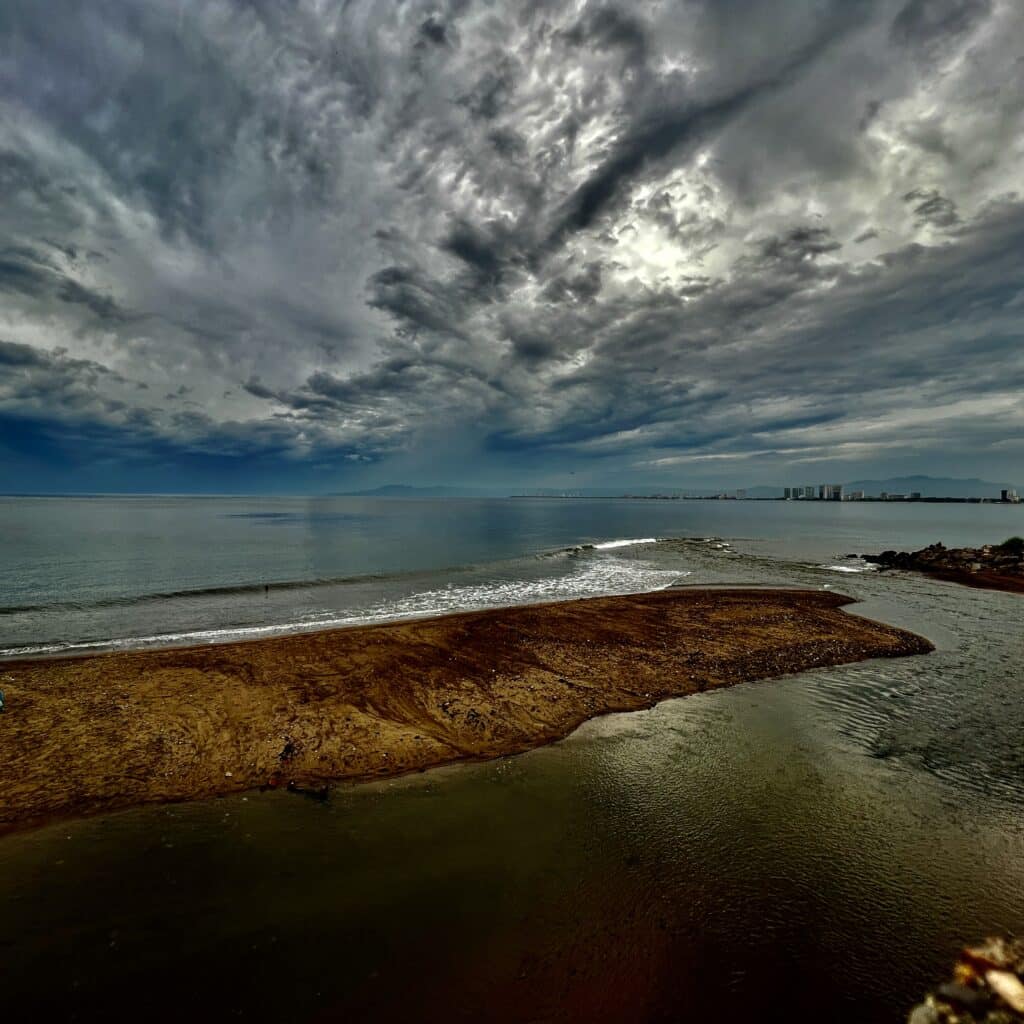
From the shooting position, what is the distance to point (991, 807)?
26.5 feet

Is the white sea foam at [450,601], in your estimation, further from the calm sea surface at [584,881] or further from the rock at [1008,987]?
the rock at [1008,987]

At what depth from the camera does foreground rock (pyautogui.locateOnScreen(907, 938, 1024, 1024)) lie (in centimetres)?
464

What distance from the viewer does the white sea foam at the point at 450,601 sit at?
18172 millimetres

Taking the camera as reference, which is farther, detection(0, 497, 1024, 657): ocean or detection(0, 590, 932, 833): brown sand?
detection(0, 497, 1024, 657): ocean

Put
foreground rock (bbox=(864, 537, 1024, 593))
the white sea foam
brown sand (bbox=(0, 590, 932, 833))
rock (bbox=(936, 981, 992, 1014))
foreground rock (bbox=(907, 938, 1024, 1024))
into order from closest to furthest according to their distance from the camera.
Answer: foreground rock (bbox=(907, 938, 1024, 1024)) → rock (bbox=(936, 981, 992, 1014)) → brown sand (bbox=(0, 590, 932, 833)) → the white sea foam → foreground rock (bbox=(864, 537, 1024, 593))

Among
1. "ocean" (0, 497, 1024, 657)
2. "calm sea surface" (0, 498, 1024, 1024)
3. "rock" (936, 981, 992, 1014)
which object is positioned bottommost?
"ocean" (0, 497, 1024, 657)

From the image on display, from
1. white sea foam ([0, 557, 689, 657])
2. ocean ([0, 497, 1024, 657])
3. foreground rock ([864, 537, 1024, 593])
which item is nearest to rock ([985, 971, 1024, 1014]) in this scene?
white sea foam ([0, 557, 689, 657])

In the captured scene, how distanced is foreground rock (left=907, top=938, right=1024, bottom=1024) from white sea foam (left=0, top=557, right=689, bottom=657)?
1964 centimetres

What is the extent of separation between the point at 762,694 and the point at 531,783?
7.91m

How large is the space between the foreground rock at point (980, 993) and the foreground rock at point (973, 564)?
3543 cm

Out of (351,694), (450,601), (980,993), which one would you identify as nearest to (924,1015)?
(980,993)

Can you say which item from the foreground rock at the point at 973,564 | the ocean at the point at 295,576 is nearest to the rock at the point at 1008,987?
the ocean at the point at 295,576

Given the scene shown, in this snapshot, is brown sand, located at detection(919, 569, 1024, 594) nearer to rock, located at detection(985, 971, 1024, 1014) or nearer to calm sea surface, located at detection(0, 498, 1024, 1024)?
calm sea surface, located at detection(0, 498, 1024, 1024)

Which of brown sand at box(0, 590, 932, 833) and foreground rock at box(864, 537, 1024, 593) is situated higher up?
foreground rock at box(864, 537, 1024, 593)
